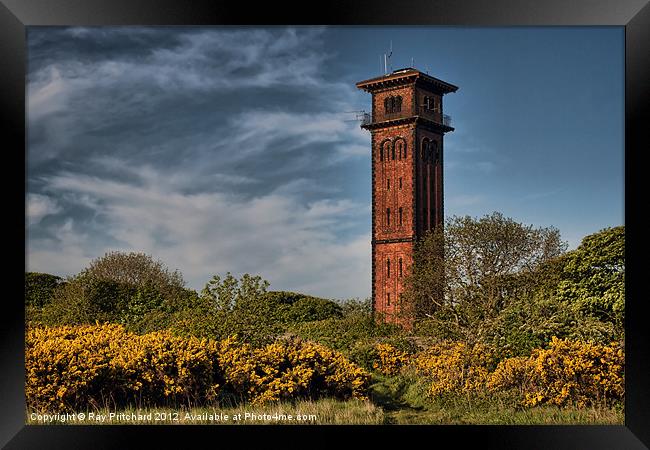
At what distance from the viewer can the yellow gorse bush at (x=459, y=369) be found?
26.2ft

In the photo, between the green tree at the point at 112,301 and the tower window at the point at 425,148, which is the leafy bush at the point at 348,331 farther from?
the tower window at the point at 425,148

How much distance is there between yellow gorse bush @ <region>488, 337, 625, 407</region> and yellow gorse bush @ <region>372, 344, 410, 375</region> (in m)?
1.94

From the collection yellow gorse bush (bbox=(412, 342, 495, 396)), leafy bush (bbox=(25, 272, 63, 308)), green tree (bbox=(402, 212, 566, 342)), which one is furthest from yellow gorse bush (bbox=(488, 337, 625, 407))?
leafy bush (bbox=(25, 272, 63, 308))

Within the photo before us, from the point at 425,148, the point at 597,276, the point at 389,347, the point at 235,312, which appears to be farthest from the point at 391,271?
the point at 235,312

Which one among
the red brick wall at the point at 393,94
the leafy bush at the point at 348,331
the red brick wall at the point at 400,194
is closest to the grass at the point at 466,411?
the leafy bush at the point at 348,331

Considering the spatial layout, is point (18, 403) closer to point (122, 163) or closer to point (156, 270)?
point (122, 163)

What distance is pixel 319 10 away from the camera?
5379 millimetres

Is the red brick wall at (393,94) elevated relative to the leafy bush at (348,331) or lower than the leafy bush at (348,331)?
elevated

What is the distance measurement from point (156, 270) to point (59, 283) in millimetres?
1836

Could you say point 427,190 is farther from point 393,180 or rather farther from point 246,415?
point 246,415

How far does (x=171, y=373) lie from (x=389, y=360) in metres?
3.20

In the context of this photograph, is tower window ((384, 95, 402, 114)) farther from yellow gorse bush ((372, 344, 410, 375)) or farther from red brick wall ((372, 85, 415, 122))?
yellow gorse bush ((372, 344, 410, 375))

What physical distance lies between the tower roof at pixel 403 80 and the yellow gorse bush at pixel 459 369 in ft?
18.8

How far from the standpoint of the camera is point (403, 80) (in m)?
13.6
